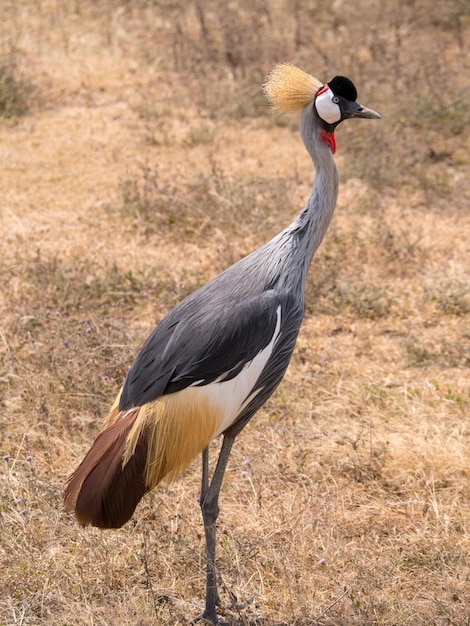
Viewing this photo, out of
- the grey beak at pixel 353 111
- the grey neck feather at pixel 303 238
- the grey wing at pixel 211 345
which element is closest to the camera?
the grey wing at pixel 211 345

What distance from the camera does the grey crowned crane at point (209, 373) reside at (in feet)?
10.2

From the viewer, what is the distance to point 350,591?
3354 millimetres

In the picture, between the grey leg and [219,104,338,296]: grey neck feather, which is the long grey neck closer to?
[219,104,338,296]: grey neck feather

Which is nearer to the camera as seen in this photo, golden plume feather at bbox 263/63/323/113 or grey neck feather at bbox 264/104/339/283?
grey neck feather at bbox 264/104/339/283

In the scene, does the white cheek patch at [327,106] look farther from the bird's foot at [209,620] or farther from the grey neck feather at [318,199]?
the bird's foot at [209,620]

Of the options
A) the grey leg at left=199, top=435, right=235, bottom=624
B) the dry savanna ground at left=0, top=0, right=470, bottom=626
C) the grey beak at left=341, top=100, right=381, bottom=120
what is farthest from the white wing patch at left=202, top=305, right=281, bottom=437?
the grey beak at left=341, top=100, right=381, bottom=120

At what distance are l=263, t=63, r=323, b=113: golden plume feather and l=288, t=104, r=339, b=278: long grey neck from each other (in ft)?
0.58

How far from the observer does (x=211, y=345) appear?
3.22 meters

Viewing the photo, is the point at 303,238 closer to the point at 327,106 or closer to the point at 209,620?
the point at 327,106

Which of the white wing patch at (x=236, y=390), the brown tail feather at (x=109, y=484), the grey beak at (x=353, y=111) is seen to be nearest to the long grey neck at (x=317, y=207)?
the grey beak at (x=353, y=111)

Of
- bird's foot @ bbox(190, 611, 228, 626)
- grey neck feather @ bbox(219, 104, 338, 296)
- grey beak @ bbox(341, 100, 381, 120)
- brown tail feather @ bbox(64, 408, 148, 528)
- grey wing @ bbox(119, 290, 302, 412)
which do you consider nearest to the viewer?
brown tail feather @ bbox(64, 408, 148, 528)

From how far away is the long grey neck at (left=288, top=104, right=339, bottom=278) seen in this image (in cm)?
355

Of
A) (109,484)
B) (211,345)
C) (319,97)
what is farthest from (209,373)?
(319,97)

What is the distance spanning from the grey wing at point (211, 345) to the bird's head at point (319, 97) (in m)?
0.79
